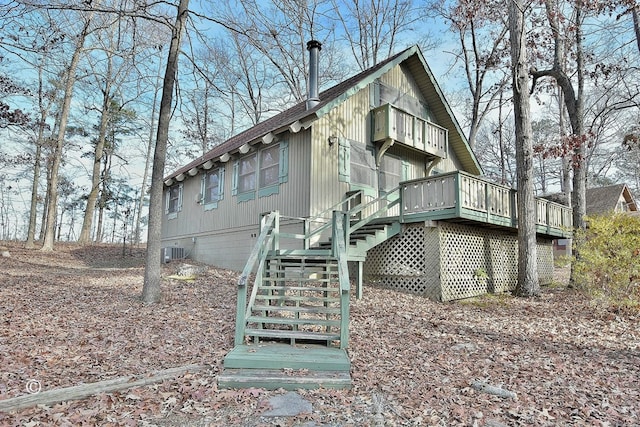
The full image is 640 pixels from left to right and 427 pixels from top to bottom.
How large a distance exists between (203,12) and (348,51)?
1578 cm

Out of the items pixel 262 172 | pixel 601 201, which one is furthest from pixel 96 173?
pixel 601 201

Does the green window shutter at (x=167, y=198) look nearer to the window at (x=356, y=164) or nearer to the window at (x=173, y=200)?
the window at (x=173, y=200)

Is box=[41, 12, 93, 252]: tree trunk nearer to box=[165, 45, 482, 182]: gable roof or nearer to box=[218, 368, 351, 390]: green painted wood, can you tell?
box=[165, 45, 482, 182]: gable roof

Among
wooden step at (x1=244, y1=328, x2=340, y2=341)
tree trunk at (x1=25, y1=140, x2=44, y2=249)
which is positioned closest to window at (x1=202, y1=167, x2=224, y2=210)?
tree trunk at (x1=25, y1=140, x2=44, y2=249)

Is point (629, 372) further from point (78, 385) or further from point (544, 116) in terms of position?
point (544, 116)

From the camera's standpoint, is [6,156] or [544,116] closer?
[6,156]

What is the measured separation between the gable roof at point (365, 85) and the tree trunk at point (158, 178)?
3261 millimetres

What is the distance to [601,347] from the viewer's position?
218 inches

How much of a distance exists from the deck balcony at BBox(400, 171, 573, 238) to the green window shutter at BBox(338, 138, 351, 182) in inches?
80.8

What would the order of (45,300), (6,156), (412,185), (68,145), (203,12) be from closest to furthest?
(45,300)
(203,12)
(412,185)
(6,156)
(68,145)

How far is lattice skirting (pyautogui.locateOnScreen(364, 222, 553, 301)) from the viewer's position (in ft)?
29.1

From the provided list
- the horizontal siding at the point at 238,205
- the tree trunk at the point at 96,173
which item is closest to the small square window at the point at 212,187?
the horizontal siding at the point at 238,205

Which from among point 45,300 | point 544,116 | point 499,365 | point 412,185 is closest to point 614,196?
point 544,116

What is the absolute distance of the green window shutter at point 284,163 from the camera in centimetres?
1082
